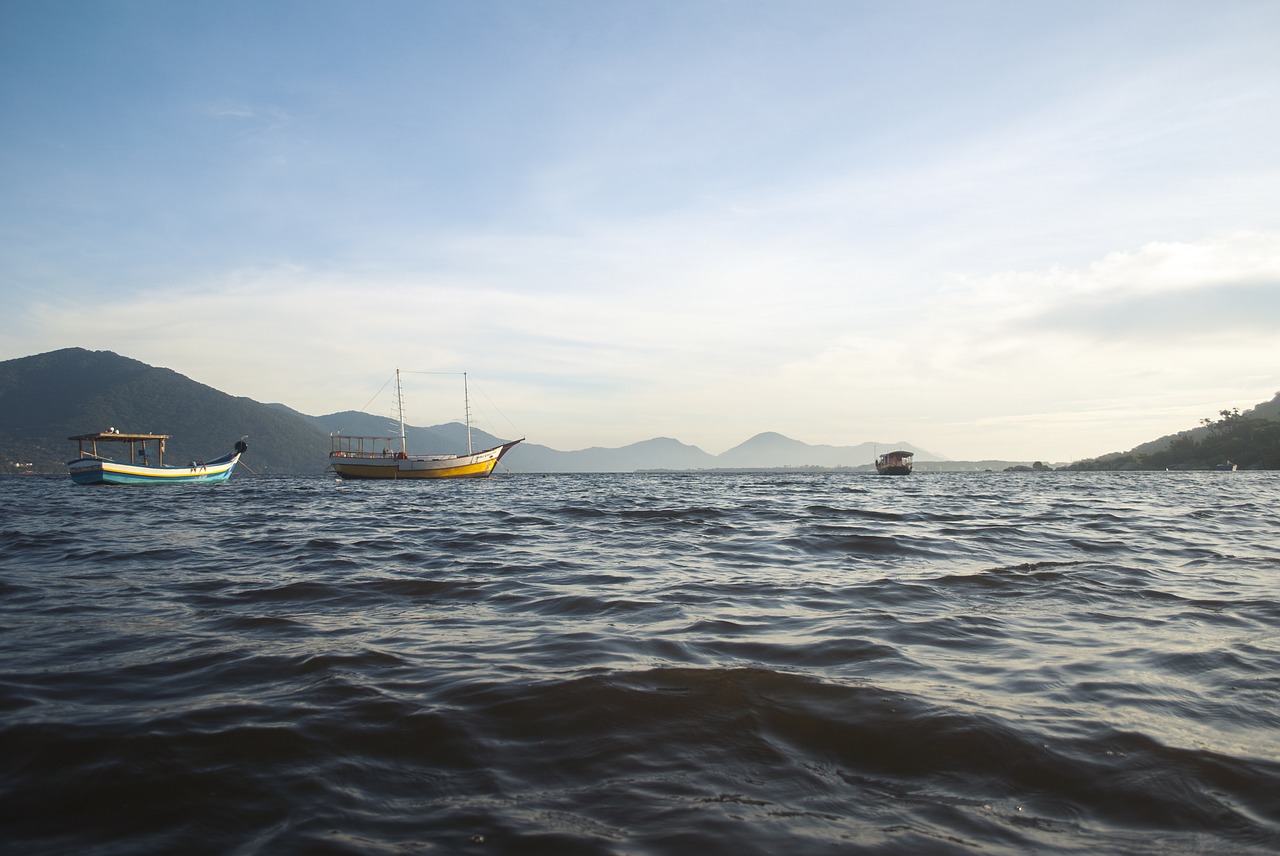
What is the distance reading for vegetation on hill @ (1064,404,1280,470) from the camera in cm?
11244

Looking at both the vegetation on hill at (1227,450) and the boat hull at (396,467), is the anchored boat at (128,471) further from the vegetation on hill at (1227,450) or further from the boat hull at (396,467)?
the vegetation on hill at (1227,450)

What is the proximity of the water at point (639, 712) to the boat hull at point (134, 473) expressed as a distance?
52.1m

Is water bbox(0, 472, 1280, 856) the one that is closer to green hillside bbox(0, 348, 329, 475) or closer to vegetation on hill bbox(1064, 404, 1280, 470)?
vegetation on hill bbox(1064, 404, 1280, 470)

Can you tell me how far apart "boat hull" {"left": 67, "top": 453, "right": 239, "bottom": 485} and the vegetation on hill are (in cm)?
14788

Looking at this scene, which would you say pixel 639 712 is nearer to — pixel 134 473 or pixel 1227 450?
pixel 134 473

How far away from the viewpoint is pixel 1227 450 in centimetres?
12394

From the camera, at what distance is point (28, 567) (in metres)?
9.54

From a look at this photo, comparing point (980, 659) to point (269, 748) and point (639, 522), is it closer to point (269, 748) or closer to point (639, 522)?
point (269, 748)

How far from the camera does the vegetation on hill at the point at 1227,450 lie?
112m

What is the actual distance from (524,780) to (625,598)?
169 inches

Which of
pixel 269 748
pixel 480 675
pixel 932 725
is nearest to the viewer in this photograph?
pixel 269 748

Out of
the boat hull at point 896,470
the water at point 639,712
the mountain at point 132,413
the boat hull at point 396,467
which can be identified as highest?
the mountain at point 132,413

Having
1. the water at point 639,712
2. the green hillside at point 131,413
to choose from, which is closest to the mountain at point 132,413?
the green hillside at point 131,413

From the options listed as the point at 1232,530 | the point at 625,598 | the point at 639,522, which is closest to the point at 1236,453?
the point at 1232,530
